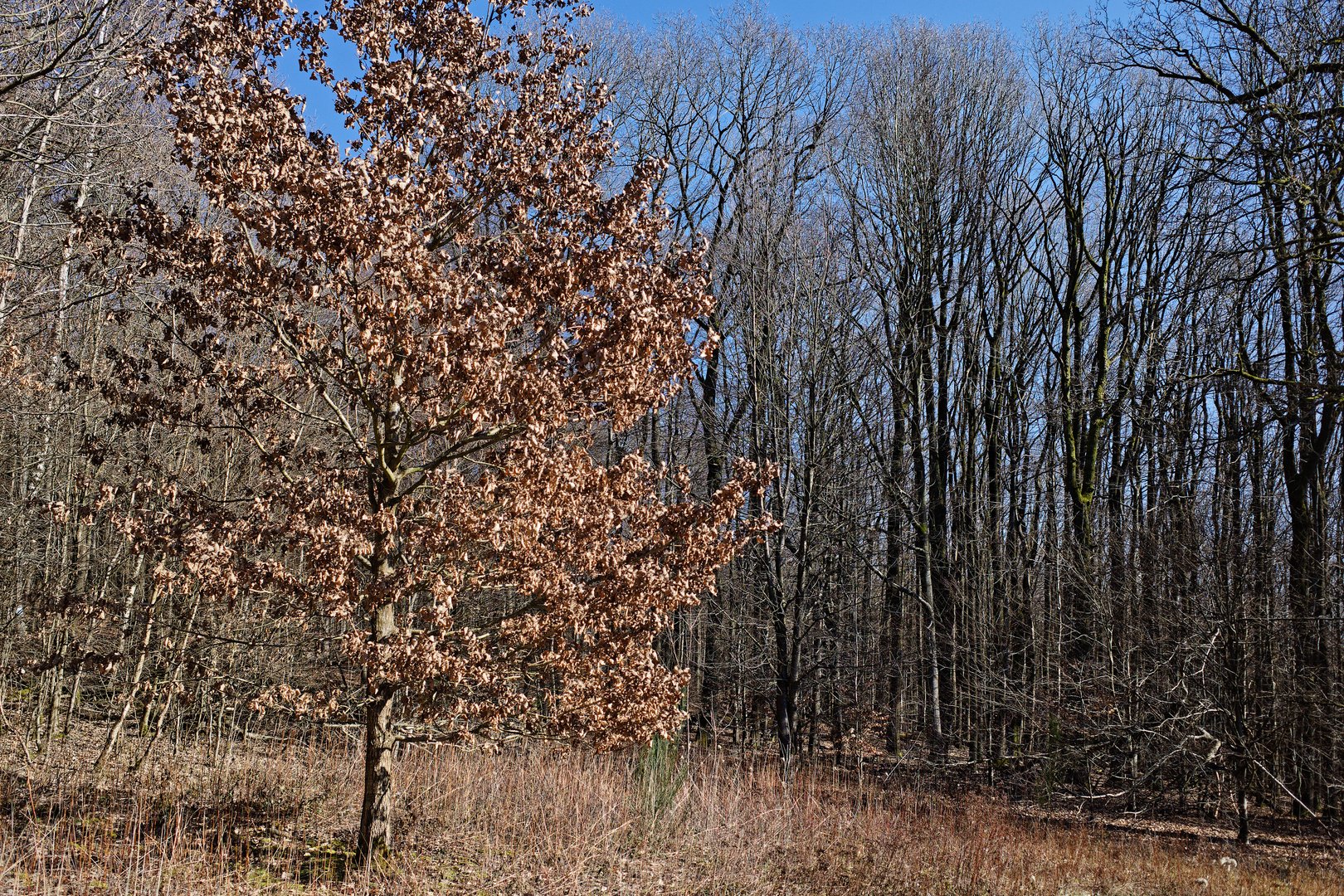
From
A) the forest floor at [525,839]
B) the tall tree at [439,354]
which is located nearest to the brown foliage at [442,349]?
the tall tree at [439,354]

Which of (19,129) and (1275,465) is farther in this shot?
(1275,465)

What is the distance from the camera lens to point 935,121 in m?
19.5

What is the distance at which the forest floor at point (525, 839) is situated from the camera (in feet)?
21.6

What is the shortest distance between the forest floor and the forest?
10 centimetres

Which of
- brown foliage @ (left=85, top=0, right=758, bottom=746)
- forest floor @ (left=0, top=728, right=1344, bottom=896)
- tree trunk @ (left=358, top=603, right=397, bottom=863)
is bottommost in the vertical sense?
forest floor @ (left=0, top=728, right=1344, bottom=896)

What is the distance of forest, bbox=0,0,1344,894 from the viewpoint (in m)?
6.12

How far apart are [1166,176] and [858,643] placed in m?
11.4

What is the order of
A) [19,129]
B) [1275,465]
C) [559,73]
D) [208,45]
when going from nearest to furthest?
[208,45], [559,73], [19,129], [1275,465]

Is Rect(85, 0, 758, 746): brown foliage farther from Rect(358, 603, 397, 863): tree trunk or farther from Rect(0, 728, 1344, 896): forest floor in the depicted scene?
Rect(0, 728, 1344, 896): forest floor

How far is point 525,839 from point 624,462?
12.2ft

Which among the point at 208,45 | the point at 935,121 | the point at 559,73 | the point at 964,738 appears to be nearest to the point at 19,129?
the point at 208,45

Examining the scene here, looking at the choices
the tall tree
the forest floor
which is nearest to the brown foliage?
the tall tree

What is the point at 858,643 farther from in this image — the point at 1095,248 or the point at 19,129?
the point at 19,129

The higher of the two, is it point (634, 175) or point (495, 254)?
point (634, 175)
